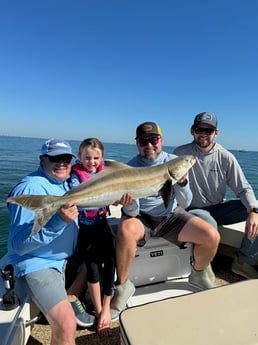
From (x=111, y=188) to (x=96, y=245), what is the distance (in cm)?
75

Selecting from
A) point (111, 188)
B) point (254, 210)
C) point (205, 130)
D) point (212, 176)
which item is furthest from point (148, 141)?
point (254, 210)

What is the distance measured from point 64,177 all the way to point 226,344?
1.95m

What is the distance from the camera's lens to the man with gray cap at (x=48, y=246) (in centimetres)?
229

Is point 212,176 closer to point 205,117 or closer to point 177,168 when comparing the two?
point 205,117

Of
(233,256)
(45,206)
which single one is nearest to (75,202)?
(45,206)

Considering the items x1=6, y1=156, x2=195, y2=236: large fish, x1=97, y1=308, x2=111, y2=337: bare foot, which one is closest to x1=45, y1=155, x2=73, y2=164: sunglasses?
x1=6, y1=156, x2=195, y2=236: large fish

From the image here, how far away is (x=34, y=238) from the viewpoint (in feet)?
7.91

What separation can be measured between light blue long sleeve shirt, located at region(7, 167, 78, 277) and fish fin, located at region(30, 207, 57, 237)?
141mm

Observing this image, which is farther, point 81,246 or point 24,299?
point 81,246

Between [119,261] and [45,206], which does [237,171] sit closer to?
[119,261]

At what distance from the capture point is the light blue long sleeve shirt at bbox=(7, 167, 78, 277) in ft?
7.98

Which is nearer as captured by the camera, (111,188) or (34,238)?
(34,238)

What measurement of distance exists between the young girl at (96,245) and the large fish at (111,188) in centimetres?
50

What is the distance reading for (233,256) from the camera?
4457 millimetres
